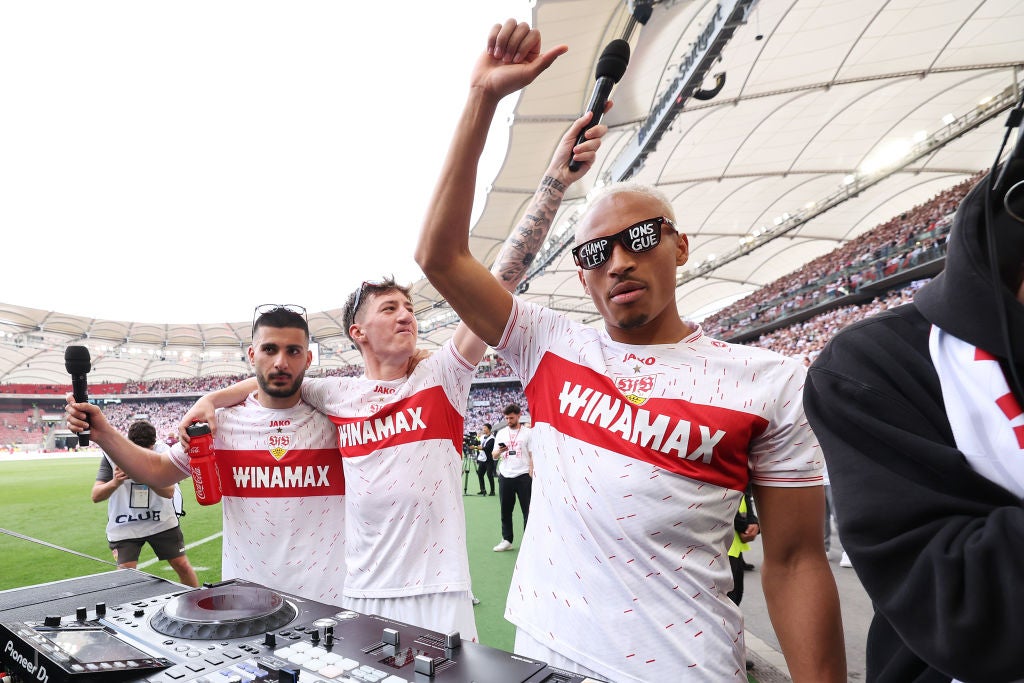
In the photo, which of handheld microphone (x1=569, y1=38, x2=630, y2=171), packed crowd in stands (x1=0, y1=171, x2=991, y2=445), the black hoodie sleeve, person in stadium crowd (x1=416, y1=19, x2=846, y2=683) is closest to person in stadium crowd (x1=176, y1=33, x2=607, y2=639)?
handheld microphone (x1=569, y1=38, x2=630, y2=171)

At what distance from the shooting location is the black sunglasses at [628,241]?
1.30 m

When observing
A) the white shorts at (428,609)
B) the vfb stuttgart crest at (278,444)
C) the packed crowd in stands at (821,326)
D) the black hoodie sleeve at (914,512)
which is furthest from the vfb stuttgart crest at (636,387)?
the packed crowd in stands at (821,326)

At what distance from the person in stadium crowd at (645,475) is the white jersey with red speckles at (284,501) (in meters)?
1.09

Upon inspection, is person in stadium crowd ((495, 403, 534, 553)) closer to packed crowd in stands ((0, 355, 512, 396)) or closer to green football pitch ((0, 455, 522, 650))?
green football pitch ((0, 455, 522, 650))

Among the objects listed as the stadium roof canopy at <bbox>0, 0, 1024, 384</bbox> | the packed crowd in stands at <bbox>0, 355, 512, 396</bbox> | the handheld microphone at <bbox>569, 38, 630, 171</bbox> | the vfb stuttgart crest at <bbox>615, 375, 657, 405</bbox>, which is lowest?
the packed crowd in stands at <bbox>0, 355, 512, 396</bbox>

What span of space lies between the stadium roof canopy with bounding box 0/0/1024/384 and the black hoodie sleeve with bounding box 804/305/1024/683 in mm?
4948

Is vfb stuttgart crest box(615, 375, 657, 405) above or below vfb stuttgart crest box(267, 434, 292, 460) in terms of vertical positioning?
above

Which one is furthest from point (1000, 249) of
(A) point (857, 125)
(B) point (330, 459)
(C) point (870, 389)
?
(A) point (857, 125)

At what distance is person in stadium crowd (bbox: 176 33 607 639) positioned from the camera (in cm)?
194

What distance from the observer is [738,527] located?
3.77m

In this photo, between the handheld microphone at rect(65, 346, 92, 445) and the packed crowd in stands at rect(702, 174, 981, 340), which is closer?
the handheld microphone at rect(65, 346, 92, 445)

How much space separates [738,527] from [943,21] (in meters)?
13.8

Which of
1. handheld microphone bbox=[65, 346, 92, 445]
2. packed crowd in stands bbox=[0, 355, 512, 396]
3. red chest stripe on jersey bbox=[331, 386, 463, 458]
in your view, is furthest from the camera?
packed crowd in stands bbox=[0, 355, 512, 396]

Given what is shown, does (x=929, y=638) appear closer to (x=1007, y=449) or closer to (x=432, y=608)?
(x=1007, y=449)
